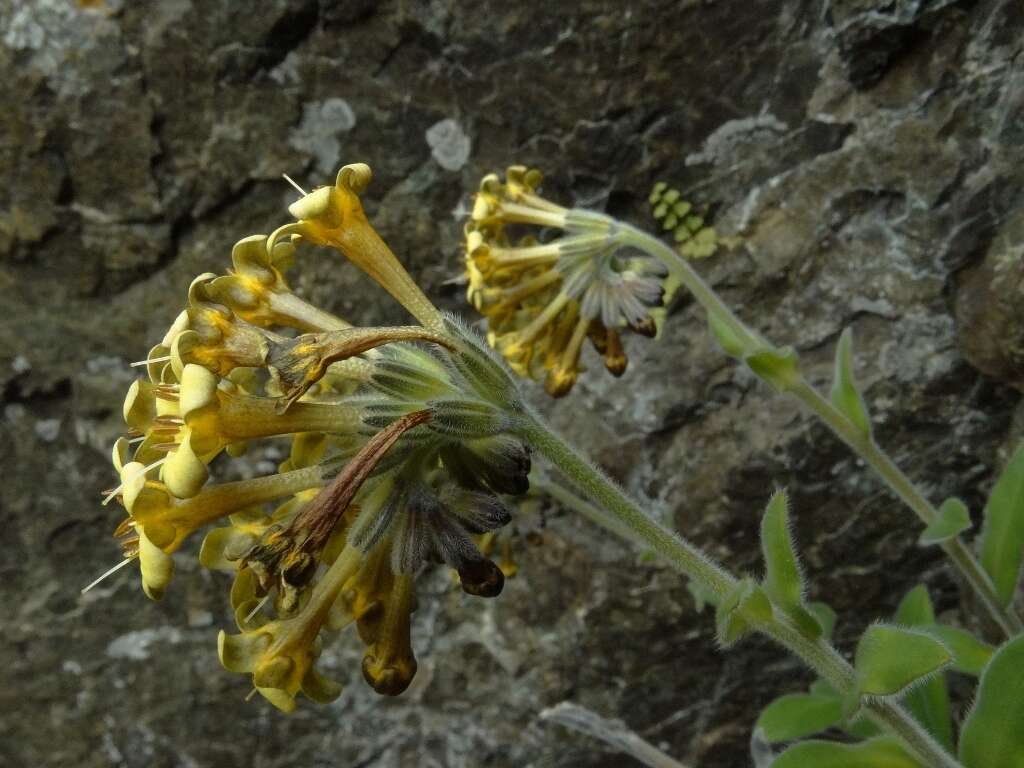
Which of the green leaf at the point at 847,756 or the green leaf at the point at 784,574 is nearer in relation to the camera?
the green leaf at the point at 784,574

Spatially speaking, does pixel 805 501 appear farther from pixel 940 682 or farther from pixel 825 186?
pixel 825 186

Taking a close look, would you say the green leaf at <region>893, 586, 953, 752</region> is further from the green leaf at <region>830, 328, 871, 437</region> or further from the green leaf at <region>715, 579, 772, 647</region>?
the green leaf at <region>715, 579, 772, 647</region>

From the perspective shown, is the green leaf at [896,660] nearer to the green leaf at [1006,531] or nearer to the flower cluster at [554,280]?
the green leaf at [1006,531]

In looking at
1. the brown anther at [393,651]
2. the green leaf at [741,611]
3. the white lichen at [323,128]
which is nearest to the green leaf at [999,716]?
the green leaf at [741,611]

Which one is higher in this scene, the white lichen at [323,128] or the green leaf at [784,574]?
the white lichen at [323,128]

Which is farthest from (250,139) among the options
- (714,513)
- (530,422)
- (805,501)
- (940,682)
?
(940,682)
